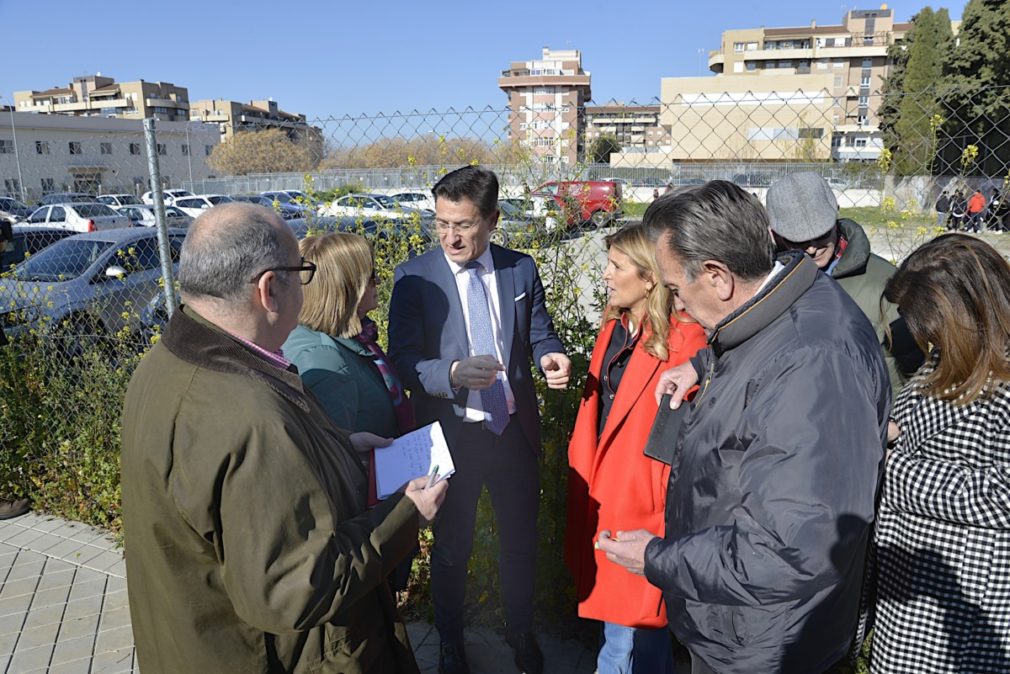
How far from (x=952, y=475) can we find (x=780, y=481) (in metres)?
0.85

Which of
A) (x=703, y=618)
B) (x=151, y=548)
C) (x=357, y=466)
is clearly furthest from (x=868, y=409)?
(x=151, y=548)

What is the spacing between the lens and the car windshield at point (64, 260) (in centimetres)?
771

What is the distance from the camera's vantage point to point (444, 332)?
8.64ft

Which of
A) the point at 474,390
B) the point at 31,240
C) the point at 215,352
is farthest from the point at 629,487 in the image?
the point at 31,240

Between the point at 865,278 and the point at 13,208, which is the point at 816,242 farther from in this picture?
the point at 13,208

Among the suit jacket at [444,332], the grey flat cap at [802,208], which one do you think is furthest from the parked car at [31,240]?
the grey flat cap at [802,208]

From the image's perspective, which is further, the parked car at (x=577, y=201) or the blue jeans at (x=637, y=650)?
the parked car at (x=577, y=201)

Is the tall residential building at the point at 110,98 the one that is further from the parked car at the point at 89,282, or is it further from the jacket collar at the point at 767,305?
the jacket collar at the point at 767,305

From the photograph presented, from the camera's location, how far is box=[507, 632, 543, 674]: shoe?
9.15 feet

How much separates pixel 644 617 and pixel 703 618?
55 cm

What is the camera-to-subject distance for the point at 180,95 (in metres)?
103

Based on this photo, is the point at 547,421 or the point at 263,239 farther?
the point at 547,421

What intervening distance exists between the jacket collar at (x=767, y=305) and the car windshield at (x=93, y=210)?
23397 millimetres

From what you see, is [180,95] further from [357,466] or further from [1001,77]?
[357,466]
